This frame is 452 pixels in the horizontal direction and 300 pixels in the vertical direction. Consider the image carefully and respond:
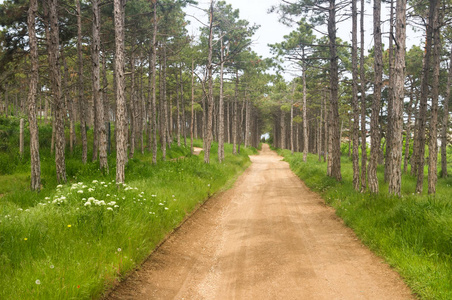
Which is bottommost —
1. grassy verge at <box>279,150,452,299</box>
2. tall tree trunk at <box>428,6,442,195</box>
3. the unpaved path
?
the unpaved path

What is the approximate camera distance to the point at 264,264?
550 centimetres

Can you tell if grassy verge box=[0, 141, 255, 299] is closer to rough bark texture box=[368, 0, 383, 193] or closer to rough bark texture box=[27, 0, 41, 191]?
rough bark texture box=[27, 0, 41, 191]

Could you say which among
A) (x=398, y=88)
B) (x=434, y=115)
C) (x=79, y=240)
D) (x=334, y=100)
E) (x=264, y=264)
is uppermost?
(x=334, y=100)

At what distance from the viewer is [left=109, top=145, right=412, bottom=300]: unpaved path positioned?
4.47 metres

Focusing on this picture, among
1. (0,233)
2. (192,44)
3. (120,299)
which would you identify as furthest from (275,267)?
(192,44)

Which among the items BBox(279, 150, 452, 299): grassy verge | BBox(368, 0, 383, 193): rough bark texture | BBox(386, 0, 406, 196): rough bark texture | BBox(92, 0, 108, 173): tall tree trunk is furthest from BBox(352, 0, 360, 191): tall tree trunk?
BBox(92, 0, 108, 173): tall tree trunk

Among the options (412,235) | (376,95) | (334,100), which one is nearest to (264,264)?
(412,235)

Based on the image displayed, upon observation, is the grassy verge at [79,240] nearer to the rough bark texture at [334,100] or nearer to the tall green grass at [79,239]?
the tall green grass at [79,239]

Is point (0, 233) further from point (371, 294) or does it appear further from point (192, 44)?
point (192, 44)

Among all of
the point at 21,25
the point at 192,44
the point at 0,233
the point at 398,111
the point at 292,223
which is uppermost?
the point at 192,44

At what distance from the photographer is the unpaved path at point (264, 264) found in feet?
Answer: 14.7

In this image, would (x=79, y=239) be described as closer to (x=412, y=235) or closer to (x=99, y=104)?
(x=412, y=235)

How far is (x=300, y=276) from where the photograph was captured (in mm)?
4984

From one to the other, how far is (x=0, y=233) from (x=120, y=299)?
2.38 meters
